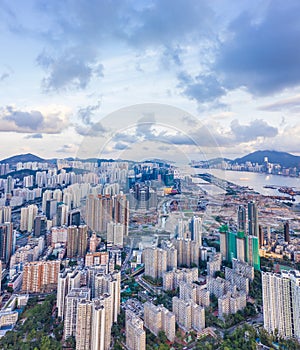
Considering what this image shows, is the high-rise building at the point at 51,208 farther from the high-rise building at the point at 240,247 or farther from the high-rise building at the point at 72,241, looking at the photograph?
the high-rise building at the point at 240,247

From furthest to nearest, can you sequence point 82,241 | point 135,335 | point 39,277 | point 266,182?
point 266,182 → point 82,241 → point 39,277 → point 135,335

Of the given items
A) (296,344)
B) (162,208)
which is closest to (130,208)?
(162,208)

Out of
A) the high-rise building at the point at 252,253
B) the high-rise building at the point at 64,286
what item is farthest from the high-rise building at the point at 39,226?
the high-rise building at the point at 252,253

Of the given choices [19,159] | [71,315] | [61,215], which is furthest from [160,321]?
[19,159]

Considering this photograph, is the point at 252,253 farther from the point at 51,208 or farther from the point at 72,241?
the point at 51,208

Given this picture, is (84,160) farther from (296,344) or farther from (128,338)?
(296,344)

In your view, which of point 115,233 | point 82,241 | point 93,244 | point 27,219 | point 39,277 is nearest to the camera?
point 115,233

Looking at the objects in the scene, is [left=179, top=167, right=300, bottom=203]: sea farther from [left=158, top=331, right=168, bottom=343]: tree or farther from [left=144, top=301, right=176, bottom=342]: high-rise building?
[left=158, top=331, right=168, bottom=343]: tree
